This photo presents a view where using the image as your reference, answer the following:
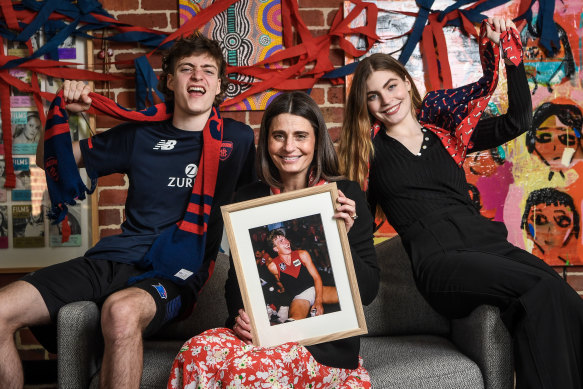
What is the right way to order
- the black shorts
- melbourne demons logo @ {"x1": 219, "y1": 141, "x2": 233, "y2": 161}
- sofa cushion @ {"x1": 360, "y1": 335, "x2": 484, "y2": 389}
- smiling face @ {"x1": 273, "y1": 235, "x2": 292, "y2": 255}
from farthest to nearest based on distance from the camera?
melbourne demons logo @ {"x1": 219, "y1": 141, "x2": 233, "y2": 161} < the black shorts < sofa cushion @ {"x1": 360, "y1": 335, "x2": 484, "y2": 389} < smiling face @ {"x1": 273, "y1": 235, "x2": 292, "y2": 255}

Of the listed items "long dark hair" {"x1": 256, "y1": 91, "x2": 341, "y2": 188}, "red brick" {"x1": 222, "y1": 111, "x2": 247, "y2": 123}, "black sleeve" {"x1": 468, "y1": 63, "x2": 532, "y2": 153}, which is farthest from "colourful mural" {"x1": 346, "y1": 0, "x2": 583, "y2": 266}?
"long dark hair" {"x1": 256, "y1": 91, "x2": 341, "y2": 188}

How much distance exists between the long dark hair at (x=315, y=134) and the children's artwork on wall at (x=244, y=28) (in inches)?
38.5

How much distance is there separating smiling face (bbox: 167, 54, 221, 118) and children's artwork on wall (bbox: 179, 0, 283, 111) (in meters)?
0.55

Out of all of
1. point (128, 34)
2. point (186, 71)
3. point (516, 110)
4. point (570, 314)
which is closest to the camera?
point (570, 314)

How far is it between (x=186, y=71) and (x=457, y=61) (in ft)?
4.72

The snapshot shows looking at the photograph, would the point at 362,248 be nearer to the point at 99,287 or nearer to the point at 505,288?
the point at 505,288

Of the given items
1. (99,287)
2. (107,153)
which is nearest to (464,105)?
(107,153)

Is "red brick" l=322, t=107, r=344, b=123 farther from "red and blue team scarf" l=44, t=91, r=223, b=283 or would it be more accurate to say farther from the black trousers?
the black trousers

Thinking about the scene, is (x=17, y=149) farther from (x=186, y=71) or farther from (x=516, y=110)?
(x=516, y=110)

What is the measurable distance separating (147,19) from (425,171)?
169cm

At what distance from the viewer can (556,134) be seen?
272cm

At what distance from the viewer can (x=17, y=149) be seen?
8.99ft

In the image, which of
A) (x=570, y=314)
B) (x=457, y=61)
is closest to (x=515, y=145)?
(x=457, y=61)

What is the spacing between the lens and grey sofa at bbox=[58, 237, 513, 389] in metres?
1.70
